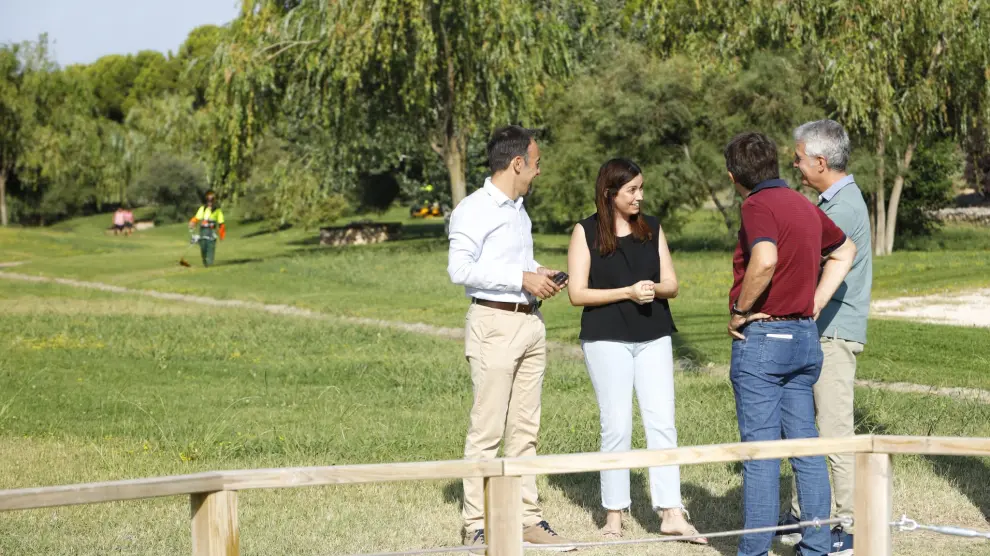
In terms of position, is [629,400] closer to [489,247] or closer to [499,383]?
[499,383]

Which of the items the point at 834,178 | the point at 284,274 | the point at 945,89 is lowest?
the point at 284,274

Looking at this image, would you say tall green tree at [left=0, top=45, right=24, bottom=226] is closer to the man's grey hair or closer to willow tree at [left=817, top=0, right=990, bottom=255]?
willow tree at [left=817, top=0, right=990, bottom=255]

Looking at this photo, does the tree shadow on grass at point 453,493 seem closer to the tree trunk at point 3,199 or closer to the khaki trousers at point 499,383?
the khaki trousers at point 499,383

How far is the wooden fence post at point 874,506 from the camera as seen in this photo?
4535 mm

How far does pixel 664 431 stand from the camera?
21.4 ft

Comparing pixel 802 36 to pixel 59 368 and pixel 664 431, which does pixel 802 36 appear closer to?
pixel 59 368

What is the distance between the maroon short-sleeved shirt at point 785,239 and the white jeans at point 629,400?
2.97 ft

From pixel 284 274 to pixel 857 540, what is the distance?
2600 cm

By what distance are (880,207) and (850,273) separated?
27.1m

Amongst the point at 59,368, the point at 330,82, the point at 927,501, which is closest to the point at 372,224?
the point at 330,82

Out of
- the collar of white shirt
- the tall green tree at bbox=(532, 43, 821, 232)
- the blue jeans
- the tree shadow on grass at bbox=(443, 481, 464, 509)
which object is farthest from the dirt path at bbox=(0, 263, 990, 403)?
the tall green tree at bbox=(532, 43, 821, 232)

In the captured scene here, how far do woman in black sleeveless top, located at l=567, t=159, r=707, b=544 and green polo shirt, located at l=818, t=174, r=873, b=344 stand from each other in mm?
849

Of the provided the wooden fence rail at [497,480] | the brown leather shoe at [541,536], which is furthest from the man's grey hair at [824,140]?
the brown leather shoe at [541,536]

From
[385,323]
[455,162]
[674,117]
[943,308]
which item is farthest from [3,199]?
[943,308]
